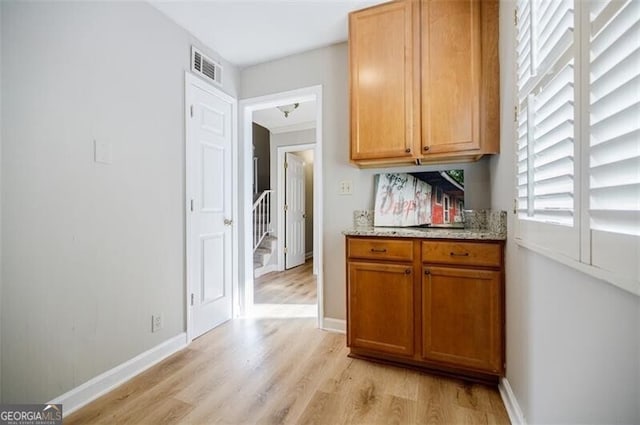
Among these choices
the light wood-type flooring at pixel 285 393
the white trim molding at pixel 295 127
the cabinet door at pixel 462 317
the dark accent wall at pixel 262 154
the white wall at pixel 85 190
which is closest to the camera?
the white wall at pixel 85 190

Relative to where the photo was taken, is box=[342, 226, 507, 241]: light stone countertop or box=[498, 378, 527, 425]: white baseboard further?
box=[342, 226, 507, 241]: light stone countertop

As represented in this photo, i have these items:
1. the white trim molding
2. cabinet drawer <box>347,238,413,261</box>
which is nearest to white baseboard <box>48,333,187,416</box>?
cabinet drawer <box>347,238,413,261</box>

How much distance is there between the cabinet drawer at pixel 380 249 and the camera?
6.09 ft

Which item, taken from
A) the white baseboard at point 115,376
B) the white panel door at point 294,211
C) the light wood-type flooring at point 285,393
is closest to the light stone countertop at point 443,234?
the light wood-type flooring at point 285,393

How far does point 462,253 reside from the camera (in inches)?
67.5

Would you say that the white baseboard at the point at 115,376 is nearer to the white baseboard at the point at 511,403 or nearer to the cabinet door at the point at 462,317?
the cabinet door at the point at 462,317

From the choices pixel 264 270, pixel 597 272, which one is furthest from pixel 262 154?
pixel 597 272

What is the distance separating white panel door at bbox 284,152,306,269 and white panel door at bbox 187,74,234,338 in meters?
2.17

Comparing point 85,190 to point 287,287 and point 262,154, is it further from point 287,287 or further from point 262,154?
point 262,154

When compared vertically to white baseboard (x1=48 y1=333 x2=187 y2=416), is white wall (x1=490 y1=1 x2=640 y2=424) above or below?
above

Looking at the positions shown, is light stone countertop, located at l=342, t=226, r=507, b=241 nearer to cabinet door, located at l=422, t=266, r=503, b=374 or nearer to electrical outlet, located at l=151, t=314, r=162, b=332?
cabinet door, located at l=422, t=266, r=503, b=374

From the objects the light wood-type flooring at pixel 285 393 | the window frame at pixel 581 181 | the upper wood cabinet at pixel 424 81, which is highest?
the upper wood cabinet at pixel 424 81

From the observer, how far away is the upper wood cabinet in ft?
5.82

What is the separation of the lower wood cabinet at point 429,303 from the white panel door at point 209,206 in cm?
129
